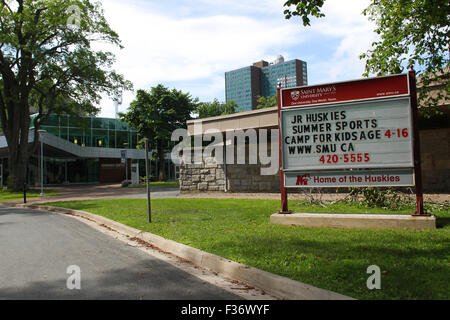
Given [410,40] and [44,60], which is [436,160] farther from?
[44,60]

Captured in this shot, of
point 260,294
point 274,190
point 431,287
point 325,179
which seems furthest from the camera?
point 274,190

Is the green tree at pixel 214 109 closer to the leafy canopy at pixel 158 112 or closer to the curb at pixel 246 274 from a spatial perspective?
the leafy canopy at pixel 158 112

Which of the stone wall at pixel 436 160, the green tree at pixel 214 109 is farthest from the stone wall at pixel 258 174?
the green tree at pixel 214 109

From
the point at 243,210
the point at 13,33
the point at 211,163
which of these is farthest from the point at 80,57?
the point at 243,210

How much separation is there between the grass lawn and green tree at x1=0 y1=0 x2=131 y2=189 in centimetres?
2369

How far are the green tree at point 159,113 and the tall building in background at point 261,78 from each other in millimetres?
59538

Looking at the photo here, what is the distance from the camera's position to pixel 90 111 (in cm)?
3209

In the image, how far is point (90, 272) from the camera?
17.4 ft

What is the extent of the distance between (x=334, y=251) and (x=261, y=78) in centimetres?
13561

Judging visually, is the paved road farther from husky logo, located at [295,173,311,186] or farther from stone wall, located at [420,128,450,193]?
stone wall, located at [420,128,450,193]

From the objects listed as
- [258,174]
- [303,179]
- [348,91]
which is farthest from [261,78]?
[303,179]

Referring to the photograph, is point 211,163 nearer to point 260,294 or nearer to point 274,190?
point 274,190

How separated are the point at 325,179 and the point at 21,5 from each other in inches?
1195

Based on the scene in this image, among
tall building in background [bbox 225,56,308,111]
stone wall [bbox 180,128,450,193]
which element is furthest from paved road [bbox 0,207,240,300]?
tall building in background [bbox 225,56,308,111]
